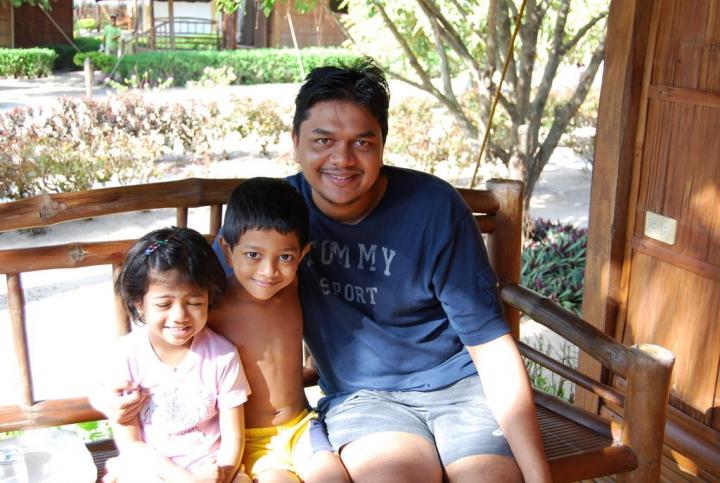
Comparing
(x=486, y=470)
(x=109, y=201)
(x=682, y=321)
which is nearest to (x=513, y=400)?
(x=486, y=470)

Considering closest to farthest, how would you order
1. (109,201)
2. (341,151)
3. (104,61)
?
(341,151)
(109,201)
(104,61)

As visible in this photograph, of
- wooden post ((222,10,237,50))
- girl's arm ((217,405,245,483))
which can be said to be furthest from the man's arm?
wooden post ((222,10,237,50))

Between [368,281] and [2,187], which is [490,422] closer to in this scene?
[368,281]

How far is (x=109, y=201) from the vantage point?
1987mm

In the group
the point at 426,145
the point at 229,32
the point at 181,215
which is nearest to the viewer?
the point at 181,215

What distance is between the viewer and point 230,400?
5.72ft

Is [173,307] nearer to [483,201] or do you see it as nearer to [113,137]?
[483,201]

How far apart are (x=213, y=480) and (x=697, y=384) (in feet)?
6.18

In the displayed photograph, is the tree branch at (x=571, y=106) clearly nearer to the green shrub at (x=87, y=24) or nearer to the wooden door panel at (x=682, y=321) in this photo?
the wooden door panel at (x=682, y=321)

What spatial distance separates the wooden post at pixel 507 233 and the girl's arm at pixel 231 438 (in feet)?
2.96

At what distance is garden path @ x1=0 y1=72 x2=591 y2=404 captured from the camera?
4762 millimetres

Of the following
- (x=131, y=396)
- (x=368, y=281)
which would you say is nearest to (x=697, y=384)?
(x=368, y=281)

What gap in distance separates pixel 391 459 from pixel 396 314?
33cm

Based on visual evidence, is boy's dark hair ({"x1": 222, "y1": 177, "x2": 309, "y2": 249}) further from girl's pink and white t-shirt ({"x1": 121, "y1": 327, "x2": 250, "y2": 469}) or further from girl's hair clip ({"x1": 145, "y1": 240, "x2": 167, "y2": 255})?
girl's pink and white t-shirt ({"x1": 121, "y1": 327, "x2": 250, "y2": 469})
